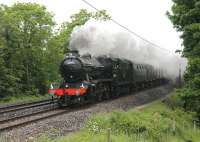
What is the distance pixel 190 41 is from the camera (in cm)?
2495

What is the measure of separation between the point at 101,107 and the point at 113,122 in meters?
7.51

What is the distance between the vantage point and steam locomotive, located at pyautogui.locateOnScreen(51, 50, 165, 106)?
24594mm

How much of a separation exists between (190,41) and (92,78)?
238 inches

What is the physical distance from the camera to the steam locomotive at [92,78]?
80.7 ft

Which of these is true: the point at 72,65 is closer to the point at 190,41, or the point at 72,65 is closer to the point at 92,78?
the point at 92,78

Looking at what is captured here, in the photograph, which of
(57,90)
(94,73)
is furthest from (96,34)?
(57,90)

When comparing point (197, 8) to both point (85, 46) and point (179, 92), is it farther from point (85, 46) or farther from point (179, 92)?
point (85, 46)

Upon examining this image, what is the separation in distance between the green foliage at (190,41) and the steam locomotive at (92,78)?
16.9 feet

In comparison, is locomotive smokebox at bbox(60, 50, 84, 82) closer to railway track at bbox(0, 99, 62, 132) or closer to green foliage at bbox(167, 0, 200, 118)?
railway track at bbox(0, 99, 62, 132)

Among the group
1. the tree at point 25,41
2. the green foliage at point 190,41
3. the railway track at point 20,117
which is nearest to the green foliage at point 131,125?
the railway track at point 20,117

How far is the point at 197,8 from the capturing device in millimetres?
23875

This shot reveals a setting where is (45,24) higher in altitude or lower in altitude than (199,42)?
higher

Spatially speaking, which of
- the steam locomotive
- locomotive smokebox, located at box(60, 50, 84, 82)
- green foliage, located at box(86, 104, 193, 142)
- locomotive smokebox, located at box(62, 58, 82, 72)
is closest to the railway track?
the steam locomotive

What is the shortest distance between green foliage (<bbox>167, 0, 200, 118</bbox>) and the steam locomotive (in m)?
5.16
